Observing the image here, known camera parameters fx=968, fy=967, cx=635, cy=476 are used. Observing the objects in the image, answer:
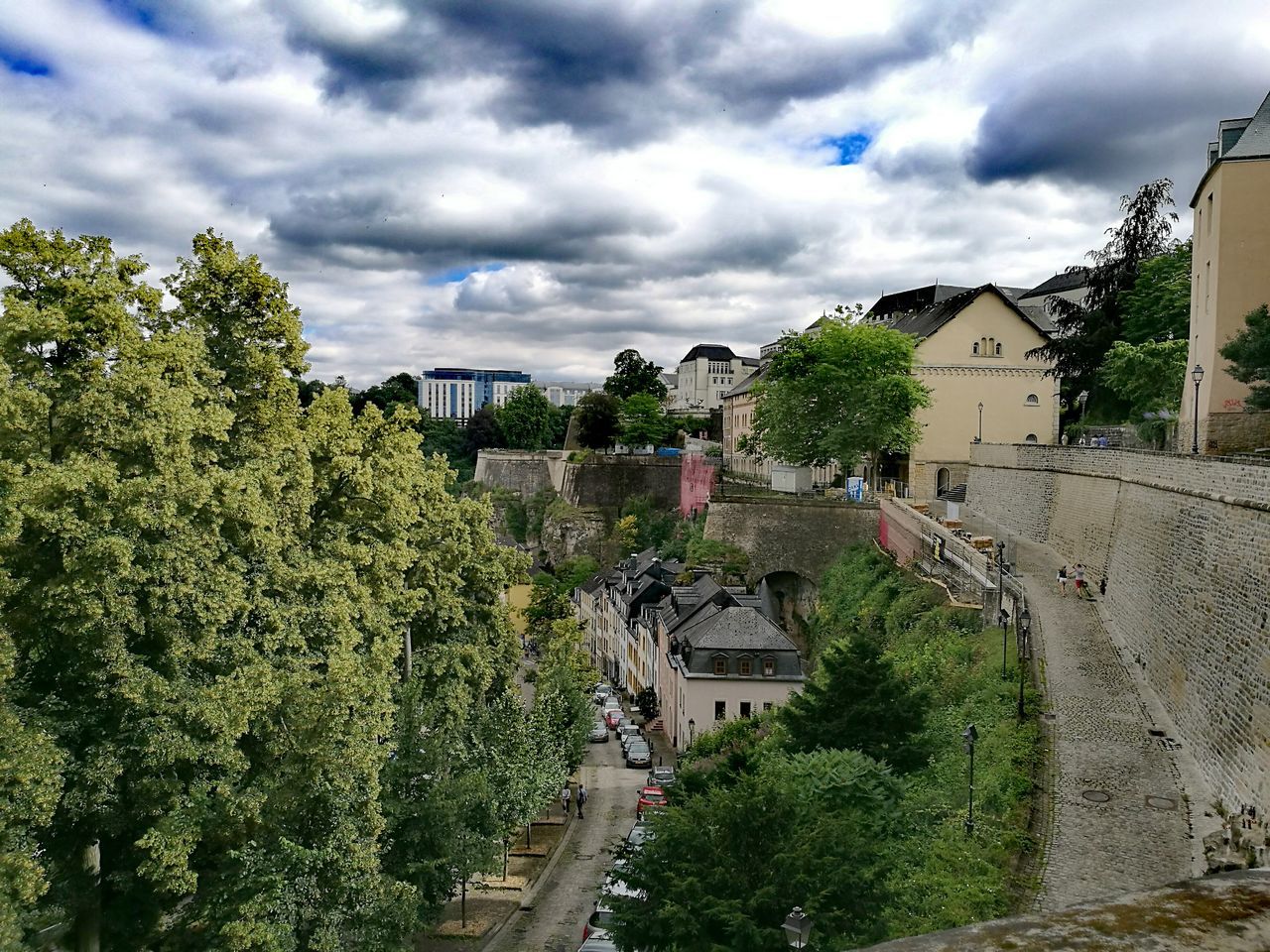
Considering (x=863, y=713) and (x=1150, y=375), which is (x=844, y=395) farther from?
(x=863, y=713)

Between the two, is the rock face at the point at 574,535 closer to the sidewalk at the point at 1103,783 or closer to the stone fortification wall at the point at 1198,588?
the stone fortification wall at the point at 1198,588

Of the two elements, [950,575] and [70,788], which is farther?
[950,575]

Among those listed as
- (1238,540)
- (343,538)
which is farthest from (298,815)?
(1238,540)

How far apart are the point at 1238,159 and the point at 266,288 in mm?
20829

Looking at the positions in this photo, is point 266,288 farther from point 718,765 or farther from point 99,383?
point 718,765

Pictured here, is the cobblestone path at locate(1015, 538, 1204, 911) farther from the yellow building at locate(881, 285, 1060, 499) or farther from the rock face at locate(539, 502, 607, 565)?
the rock face at locate(539, 502, 607, 565)

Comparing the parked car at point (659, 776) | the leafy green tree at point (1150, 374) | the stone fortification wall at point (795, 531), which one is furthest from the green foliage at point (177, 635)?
the stone fortification wall at point (795, 531)

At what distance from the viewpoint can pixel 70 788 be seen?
11.6m

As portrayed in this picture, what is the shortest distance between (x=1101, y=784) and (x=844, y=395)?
31.0 meters

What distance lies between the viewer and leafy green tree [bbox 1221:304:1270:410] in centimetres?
1848

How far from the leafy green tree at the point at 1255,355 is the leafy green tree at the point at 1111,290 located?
66.1ft

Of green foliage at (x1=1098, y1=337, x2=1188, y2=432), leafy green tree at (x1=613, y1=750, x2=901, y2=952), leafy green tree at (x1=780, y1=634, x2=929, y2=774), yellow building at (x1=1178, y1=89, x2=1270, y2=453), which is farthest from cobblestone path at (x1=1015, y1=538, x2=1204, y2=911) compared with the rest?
green foliage at (x1=1098, y1=337, x2=1188, y2=432)

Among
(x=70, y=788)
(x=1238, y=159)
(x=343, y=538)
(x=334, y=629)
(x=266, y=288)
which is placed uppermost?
(x=1238, y=159)

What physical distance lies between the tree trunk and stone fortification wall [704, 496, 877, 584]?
31.1m
